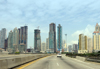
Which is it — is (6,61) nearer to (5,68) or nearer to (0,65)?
(5,68)

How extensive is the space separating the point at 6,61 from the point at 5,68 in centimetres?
63

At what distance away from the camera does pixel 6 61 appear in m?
11.7

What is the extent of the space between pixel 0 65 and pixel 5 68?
1.16 metres

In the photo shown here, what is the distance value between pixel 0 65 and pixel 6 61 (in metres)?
1.43

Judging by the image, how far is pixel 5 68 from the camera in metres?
11.3

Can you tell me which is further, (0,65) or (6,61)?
(6,61)

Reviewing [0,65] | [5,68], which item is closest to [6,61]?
[5,68]

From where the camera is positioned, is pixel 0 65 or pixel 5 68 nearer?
pixel 0 65

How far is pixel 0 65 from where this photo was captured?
1027 centimetres
